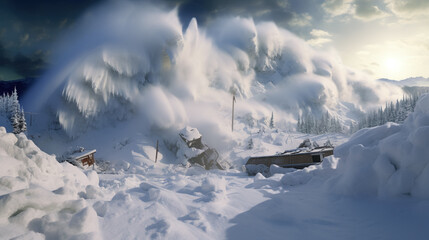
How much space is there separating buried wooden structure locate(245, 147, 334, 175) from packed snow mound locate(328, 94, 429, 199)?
11.9 meters

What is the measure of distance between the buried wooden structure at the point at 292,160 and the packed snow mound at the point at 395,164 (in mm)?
11863

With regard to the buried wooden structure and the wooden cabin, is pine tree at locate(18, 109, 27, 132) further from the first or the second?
the buried wooden structure

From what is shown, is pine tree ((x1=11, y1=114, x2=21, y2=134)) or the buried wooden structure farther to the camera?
pine tree ((x1=11, y1=114, x2=21, y2=134))

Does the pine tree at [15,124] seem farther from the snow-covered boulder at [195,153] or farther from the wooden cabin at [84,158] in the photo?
the snow-covered boulder at [195,153]

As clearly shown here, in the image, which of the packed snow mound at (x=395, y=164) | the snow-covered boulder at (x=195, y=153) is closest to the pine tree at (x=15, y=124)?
the snow-covered boulder at (x=195, y=153)

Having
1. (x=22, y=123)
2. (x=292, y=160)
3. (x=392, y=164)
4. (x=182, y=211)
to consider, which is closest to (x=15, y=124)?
(x=22, y=123)

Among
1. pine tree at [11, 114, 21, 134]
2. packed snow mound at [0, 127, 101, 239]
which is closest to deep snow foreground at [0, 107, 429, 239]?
packed snow mound at [0, 127, 101, 239]

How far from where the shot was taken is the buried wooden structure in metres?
18.9

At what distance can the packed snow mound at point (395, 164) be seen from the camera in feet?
16.4

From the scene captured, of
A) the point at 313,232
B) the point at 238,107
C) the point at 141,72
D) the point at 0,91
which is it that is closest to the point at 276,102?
the point at 238,107

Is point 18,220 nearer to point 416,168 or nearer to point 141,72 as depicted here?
point 416,168

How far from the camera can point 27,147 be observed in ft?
21.3

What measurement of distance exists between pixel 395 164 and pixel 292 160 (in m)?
14.7

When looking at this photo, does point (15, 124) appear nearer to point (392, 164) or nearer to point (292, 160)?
point (292, 160)
